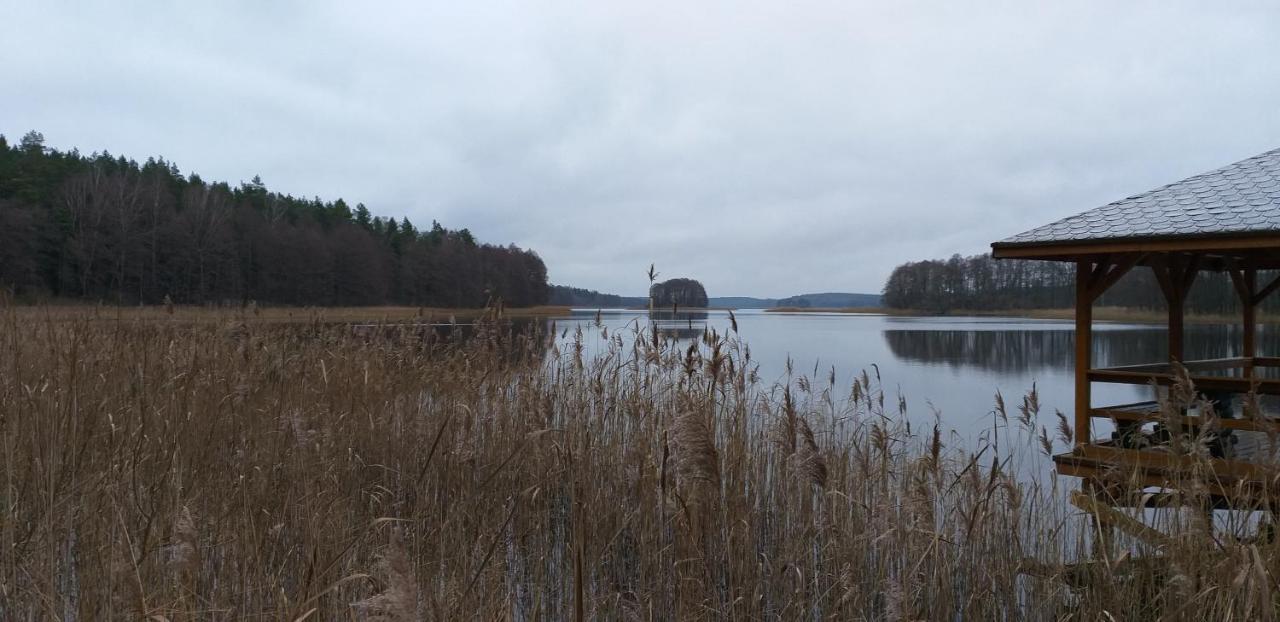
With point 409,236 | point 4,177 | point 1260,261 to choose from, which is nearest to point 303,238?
point 4,177

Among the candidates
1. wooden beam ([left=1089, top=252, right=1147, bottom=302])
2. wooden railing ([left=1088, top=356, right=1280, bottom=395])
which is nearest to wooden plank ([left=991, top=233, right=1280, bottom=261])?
wooden beam ([left=1089, top=252, right=1147, bottom=302])

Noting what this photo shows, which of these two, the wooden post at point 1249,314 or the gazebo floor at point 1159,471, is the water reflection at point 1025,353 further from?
the gazebo floor at point 1159,471

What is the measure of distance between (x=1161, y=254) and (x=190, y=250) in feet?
177

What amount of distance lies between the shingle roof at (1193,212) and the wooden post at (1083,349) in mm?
474

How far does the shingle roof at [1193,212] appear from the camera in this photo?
→ 6.20m

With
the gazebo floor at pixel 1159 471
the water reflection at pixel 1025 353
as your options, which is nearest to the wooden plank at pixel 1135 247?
the gazebo floor at pixel 1159 471

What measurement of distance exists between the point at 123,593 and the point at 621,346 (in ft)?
17.5

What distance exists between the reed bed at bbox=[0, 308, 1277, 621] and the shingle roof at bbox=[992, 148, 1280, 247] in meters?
2.04

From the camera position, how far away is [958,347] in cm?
3366

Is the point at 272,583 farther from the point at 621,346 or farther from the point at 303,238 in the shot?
the point at 303,238

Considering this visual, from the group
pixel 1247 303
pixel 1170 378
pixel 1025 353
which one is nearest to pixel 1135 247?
pixel 1170 378

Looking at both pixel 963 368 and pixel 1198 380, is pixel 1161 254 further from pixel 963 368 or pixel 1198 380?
pixel 963 368

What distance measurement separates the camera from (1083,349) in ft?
24.1

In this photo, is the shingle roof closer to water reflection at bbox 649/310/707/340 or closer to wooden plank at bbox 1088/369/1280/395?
wooden plank at bbox 1088/369/1280/395
